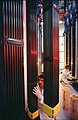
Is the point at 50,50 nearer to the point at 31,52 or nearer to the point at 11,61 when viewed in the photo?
the point at 31,52

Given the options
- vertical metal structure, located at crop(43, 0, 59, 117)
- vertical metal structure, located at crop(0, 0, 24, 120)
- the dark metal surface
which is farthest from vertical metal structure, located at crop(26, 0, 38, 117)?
vertical metal structure, located at crop(43, 0, 59, 117)

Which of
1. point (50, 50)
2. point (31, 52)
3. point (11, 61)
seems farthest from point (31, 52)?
point (11, 61)

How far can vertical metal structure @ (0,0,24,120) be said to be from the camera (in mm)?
1570

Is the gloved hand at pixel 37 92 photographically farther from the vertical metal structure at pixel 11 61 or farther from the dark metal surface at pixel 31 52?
the vertical metal structure at pixel 11 61

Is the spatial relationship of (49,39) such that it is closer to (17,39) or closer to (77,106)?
(17,39)

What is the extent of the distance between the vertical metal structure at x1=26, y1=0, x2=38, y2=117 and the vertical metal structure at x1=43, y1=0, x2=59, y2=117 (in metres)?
0.34

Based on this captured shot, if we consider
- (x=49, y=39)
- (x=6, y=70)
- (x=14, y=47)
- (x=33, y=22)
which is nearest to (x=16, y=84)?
(x=6, y=70)

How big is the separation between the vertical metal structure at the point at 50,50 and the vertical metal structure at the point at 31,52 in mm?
342

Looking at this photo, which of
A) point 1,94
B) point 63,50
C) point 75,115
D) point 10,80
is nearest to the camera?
point 1,94

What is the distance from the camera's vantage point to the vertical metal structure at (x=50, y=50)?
6.27 ft


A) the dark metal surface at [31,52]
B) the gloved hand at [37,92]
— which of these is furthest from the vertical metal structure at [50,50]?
the dark metal surface at [31,52]

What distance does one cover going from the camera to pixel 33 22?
2.34 metres

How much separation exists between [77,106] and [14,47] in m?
1.46

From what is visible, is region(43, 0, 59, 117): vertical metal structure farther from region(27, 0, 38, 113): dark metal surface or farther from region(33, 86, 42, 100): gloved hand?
region(27, 0, 38, 113): dark metal surface
